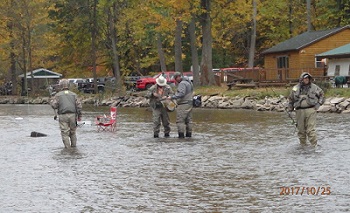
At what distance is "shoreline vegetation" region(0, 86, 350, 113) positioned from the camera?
121ft

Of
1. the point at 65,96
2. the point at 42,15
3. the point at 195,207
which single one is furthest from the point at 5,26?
the point at 195,207

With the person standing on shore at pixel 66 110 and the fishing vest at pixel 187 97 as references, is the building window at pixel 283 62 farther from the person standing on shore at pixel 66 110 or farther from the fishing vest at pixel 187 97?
the person standing on shore at pixel 66 110

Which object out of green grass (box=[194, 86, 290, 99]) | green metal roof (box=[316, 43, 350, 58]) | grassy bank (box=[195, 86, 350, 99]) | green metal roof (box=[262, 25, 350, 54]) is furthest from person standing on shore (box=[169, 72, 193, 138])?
green metal roof (box=[262, 25, 350, 54])

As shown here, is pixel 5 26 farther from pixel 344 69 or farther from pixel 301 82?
pixel 301 82

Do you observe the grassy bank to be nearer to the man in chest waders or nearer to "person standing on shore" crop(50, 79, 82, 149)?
the man in chest waders

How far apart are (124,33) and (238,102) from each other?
96.1ft

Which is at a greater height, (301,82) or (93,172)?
(301,82)

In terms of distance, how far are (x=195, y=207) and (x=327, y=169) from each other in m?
4.54

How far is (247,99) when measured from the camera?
43844mm

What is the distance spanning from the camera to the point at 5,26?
243ft

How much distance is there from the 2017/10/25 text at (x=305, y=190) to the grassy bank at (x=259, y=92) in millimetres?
25311

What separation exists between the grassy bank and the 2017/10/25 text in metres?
25.3

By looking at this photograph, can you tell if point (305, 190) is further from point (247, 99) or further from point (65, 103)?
point (247, 99)

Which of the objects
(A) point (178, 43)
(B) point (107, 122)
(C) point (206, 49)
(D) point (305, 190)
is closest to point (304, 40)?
(A) point (178, 43)
